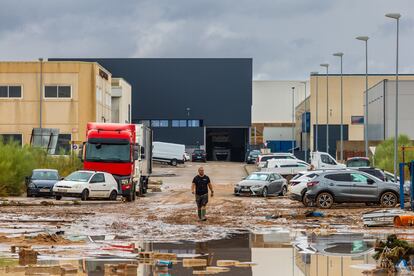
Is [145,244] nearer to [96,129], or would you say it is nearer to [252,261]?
[252,261]

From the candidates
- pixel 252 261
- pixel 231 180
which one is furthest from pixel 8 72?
pixel 252 261

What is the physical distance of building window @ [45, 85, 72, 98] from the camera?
3413 inches

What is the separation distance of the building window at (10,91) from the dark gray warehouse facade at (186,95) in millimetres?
42426

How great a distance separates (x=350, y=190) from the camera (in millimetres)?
39719

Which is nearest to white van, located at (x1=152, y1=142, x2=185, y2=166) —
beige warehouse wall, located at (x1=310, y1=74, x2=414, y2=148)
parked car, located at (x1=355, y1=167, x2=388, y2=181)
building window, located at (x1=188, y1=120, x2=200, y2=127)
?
beige warehouse wall, located at (x1=310, y1=74, x2=414, y2=148)

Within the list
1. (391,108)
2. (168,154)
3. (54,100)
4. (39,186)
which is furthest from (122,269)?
(168,154)

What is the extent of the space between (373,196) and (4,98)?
177ft

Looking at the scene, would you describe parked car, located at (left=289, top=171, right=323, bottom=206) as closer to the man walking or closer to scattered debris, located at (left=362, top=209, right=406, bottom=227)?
the man walking

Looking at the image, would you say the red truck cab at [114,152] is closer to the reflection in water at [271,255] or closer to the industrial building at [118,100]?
the reflection in water at [271,255]

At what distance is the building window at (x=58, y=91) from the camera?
8669cm

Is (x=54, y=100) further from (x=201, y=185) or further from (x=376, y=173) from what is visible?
(x=201, y=185)

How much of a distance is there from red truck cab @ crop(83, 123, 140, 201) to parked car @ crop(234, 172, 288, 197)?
29.9ft

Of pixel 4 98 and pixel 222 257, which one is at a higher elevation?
pixel 4 98

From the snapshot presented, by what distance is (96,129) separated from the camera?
4634cm
